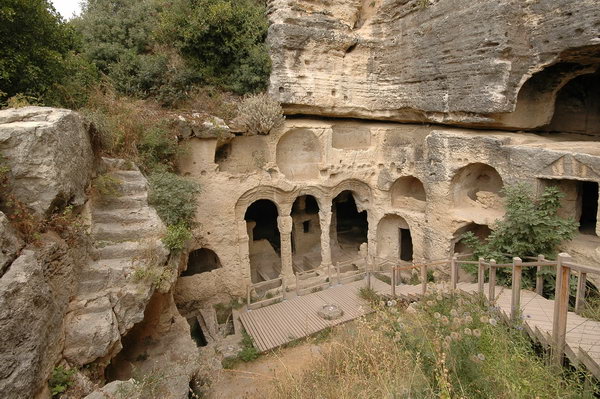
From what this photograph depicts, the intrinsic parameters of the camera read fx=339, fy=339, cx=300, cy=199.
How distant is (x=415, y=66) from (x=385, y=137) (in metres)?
2.80

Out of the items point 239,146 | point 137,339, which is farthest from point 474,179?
point 137,339

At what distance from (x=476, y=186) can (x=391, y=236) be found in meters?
3.75

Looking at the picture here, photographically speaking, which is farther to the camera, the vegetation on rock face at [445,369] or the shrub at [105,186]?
the shrub at [105,186]

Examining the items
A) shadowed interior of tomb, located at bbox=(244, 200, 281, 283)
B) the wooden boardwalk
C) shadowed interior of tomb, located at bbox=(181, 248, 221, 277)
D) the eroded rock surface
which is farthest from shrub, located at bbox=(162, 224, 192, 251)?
shadowed interior of tomb, located at bbox=(244, 200, 281, 283)

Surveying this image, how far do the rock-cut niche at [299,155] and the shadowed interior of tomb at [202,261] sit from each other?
13.2ft

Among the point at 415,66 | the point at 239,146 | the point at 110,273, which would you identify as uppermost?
the point at 415,66

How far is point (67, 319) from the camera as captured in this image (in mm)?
4207

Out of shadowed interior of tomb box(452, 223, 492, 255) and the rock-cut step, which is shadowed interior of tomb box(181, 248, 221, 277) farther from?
shadowed interior of tomb box(452, 223, 492, 255)

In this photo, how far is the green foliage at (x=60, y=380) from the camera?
12.0 feet

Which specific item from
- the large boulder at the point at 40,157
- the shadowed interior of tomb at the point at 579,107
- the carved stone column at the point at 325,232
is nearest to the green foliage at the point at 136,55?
the carved stone column at the point at 325,232

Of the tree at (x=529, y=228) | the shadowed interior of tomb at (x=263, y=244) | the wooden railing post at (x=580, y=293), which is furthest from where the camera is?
the shadowed interior of tomb at (x=263, y=244)

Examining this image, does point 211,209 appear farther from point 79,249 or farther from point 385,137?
point 385,137

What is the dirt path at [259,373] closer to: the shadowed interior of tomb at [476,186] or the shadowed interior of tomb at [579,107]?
the shadowed interior of tomb at [476,186]

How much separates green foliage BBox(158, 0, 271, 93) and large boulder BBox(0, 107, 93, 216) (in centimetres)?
712
